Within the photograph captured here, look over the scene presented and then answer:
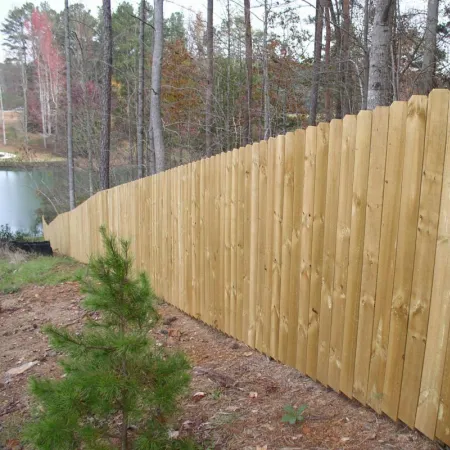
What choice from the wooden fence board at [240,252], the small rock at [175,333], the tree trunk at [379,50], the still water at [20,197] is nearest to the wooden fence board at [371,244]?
the wooden fence board at [240,252]

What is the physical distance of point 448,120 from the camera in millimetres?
1745

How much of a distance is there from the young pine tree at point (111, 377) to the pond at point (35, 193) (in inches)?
759

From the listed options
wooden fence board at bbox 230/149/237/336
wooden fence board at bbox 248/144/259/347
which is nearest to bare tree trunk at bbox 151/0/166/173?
wooden fence board at bbox 230/149/237/336

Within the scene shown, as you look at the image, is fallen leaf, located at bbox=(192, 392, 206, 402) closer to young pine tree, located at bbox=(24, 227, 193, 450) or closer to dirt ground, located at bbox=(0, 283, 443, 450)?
dirt ground, located at bbox=(0, 283, 443, 450)

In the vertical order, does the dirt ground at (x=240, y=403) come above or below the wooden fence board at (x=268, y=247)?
below

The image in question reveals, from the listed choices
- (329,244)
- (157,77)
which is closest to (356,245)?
(329,244)

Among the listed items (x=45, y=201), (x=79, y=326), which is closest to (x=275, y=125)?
(x=79, y=326)

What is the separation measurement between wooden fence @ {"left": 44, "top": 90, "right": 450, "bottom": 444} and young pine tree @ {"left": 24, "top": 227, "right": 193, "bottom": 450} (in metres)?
1.05

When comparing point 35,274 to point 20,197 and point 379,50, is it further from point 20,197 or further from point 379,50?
point 20,197

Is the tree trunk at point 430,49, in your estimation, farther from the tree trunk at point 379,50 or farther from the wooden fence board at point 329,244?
the wooden fence board at point 329,244

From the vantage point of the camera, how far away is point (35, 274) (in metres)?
7.83

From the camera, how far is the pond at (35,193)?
21344 millimetres

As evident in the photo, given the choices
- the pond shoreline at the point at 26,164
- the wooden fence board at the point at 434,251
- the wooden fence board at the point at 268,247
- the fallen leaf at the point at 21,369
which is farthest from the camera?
the pond shoreline at the point at 26,164

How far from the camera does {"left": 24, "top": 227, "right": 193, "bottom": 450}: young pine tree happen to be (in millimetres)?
1589
